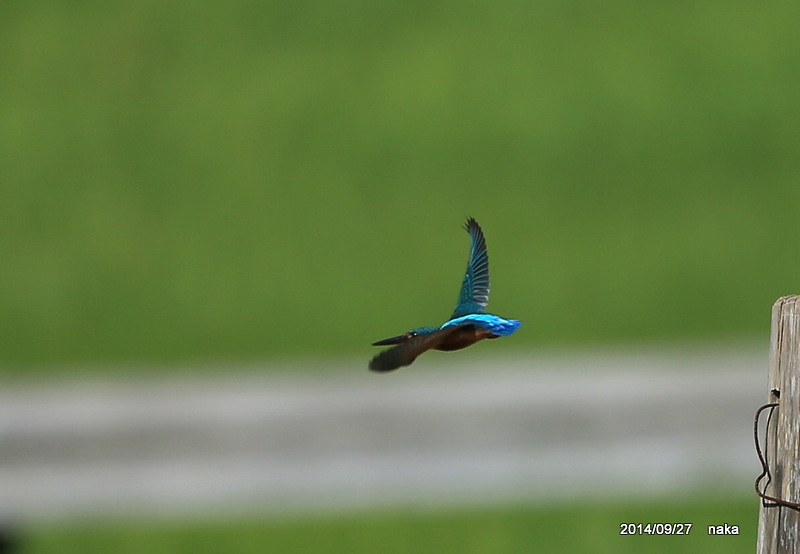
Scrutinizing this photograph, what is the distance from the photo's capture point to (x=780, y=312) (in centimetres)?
231

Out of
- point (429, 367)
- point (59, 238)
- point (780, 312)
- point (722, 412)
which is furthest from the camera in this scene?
point (59, 238)

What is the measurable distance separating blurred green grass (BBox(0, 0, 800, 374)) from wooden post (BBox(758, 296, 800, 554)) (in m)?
4.99

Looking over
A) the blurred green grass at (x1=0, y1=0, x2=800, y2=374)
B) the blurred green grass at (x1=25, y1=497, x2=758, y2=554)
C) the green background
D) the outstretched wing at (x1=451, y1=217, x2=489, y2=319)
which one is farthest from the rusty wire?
the green background

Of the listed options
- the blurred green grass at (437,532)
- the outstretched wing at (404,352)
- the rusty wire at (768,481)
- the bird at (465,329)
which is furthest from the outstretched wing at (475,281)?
the blurred green grass at (437,532)

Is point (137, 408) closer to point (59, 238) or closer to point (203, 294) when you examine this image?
point (203, 294)

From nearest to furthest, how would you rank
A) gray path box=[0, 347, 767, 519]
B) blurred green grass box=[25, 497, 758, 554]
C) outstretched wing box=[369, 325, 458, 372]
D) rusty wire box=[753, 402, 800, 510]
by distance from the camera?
outstretched wing box=[369, 325, 458, 372], rusty wire box=[753, 402, 800, 510], blurred green grass box=[25, 497, 758, 554], gray path box=[0, 347, 767, 519]

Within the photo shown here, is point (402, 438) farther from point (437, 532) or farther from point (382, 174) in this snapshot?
point (382, 174)

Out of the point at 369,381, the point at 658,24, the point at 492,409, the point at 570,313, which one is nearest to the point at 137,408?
the point at 369,381

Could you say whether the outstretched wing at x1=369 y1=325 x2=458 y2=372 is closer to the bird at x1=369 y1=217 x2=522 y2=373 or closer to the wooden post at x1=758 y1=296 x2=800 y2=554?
the bird at x1=369 y1=217 x2=522 y2=373

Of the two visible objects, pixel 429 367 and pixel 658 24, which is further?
pixel 658 24

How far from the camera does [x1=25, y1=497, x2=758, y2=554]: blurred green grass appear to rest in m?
6.01

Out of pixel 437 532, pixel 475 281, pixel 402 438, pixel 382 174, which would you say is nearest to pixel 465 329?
pixel 475 281

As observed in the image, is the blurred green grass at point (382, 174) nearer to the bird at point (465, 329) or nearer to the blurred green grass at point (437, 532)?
the blurred green grass at point (437, 532)

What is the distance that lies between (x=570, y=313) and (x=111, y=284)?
11.6 ft
